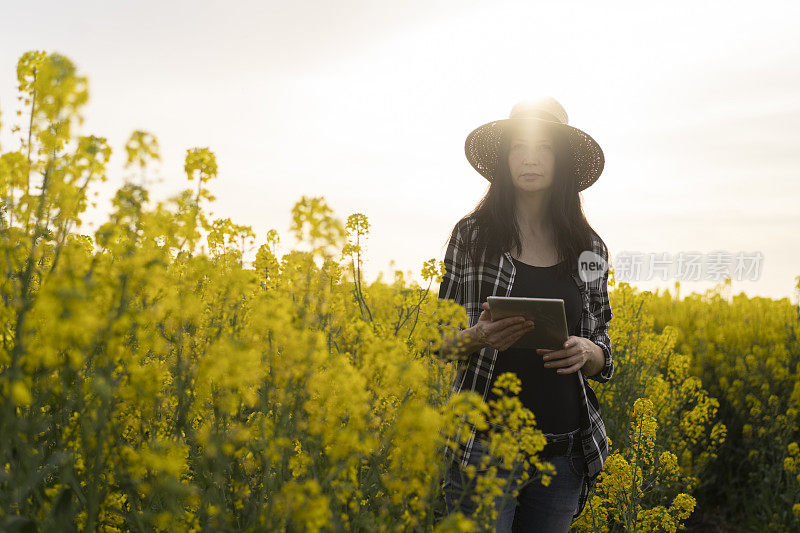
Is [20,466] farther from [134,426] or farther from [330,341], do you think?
[330,341]

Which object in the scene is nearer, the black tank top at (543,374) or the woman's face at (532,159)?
the black tank top at (543,374)

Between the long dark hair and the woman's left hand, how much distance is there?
362mm

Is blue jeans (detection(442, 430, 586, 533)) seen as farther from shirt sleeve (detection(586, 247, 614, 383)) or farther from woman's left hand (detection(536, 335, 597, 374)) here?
shirt sleeve (detection(586, 247, 614, 383))

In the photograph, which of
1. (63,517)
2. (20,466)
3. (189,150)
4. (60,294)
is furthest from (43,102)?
(63,517)

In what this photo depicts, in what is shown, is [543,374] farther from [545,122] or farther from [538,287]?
[545,122]

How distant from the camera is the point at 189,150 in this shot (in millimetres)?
2439

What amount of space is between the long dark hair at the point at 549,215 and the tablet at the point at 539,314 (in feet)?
1.35

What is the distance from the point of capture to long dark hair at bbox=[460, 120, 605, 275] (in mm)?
2719

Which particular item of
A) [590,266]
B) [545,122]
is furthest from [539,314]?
[545,122]

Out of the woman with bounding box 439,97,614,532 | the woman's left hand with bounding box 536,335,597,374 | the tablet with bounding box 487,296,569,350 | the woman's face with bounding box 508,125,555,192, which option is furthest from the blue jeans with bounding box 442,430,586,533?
the woman's face with bounding box 508,125,555,192

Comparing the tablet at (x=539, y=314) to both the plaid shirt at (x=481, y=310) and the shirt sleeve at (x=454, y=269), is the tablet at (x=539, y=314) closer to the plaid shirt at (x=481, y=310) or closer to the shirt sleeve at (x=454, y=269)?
the plaid shirt at (x=481, y=310)

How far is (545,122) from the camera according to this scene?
2.75 m

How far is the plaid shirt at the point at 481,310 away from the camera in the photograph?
8.49 feet

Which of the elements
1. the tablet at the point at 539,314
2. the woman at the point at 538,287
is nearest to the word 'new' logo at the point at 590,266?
the woman at the point at 538,287
